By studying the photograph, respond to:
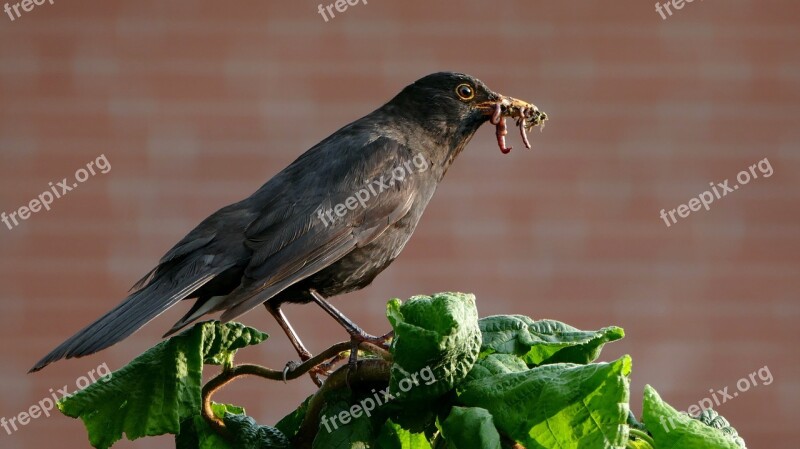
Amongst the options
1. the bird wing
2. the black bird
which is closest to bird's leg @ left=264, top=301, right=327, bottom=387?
the black bird

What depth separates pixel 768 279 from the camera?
6.50 meters

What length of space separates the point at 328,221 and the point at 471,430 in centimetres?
160

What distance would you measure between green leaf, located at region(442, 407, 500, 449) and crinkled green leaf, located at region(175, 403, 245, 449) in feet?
1.51

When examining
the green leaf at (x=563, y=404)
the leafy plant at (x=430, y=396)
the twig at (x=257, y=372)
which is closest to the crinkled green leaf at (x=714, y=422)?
the leafy plant at (x=430, y=396)

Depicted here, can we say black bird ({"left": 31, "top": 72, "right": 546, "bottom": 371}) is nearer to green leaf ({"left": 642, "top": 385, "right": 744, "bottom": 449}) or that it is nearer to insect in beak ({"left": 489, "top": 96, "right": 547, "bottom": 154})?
insect in beak ({"left": 489, "top": 96, "right": 547, "bottom": 154})

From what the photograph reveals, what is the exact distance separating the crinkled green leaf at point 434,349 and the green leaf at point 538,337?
0.09 meters

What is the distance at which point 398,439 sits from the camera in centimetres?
182

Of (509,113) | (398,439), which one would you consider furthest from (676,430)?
(509,113)

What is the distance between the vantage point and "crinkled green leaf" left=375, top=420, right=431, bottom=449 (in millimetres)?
1803

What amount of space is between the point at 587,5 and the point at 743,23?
83 centimetres

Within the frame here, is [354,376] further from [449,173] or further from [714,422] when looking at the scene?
[449,173]

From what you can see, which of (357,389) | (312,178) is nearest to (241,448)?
(357,389)

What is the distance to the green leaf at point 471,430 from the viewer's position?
1.59 meters

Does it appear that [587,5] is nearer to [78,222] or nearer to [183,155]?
[183,155]
